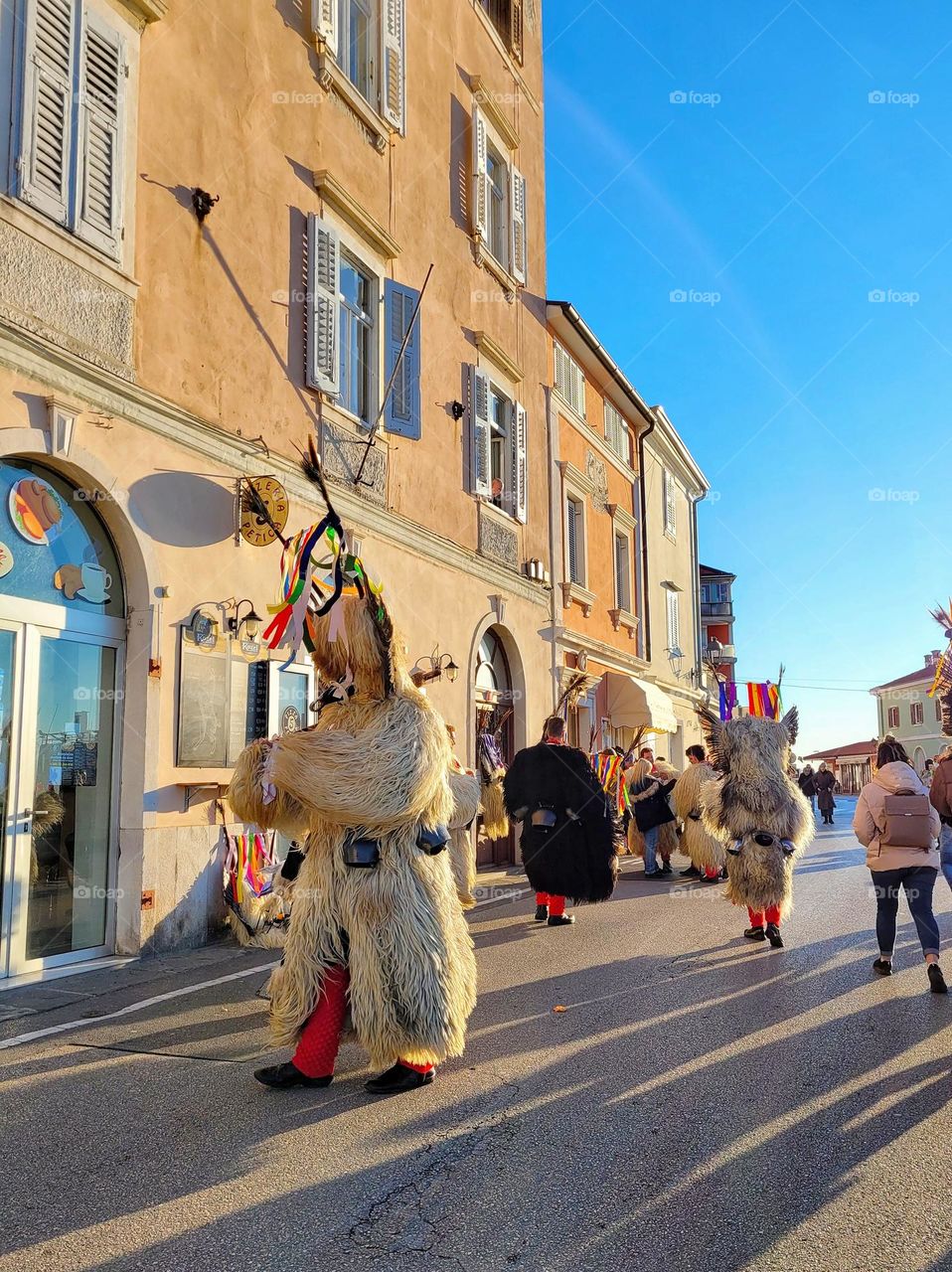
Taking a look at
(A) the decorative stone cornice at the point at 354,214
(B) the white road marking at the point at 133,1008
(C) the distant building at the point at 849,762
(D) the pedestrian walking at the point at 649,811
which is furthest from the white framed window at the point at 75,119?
(C) the distant building at the point at 849,762

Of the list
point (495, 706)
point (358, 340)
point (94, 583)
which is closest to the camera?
point (94, 583)

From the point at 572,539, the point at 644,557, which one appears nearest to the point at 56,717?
the point at 572,539

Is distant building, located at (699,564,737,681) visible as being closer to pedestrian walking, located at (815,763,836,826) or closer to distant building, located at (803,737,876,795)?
distant building, located at (803,737,876,795)

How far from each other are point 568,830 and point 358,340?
6.01 meters

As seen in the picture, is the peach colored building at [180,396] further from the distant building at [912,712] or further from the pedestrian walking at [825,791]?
the distant building at [912,712]

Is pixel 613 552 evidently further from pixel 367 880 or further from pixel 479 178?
pixel 367 880

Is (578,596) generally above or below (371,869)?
above

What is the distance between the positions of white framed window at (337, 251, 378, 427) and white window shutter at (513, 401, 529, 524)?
424 cm

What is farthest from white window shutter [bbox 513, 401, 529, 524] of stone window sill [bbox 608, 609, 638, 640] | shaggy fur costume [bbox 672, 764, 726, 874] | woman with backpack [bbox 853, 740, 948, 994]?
woman with backpack [bbox 853, 740, 948, 994]

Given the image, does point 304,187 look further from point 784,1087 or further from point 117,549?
point 784,1087

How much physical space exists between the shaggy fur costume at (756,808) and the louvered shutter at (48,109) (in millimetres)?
6409

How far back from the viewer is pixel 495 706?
15.4 meters

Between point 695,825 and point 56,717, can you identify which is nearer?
point 56,717

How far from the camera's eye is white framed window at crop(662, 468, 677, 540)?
2859 centimetres
